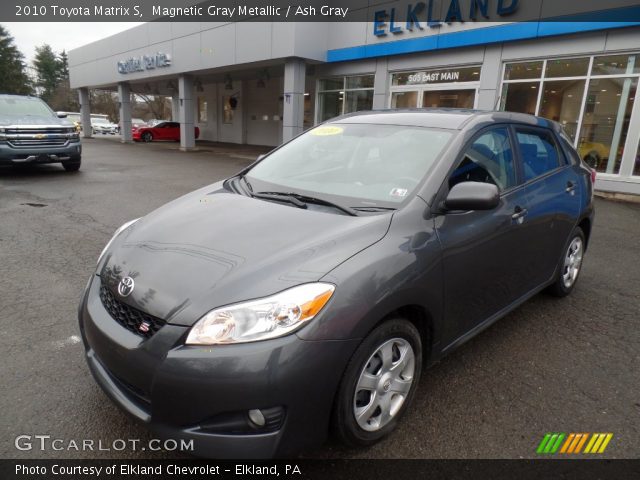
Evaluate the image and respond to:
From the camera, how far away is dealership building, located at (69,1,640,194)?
34.3 ft

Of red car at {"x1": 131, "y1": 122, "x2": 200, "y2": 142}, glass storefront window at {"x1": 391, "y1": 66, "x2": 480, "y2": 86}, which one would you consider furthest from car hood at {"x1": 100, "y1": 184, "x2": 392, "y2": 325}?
red car at {"x1": 131, "y1": 122, "x2": 200, "y2": 142}

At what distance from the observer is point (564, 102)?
11391mm

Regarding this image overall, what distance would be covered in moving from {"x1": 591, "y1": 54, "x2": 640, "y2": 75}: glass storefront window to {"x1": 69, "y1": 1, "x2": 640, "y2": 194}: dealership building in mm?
22

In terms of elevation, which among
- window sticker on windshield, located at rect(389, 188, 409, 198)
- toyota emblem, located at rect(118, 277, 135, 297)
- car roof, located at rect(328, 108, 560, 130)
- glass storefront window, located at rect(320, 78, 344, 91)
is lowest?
toyota emblem, located at rect(118, 277, 135, 297)

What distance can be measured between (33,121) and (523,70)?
42.0ft

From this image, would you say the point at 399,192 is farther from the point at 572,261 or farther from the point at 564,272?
the point at 572,261

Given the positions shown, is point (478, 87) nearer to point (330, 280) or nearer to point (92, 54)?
point (330, 280)

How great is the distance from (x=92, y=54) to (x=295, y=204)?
34.1 m

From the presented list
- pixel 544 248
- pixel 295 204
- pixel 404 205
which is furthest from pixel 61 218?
pixel 544 248

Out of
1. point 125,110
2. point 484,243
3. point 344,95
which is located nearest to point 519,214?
point 484,243

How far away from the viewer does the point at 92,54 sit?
99.2 feet

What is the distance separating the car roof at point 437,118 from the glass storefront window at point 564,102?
9189 millimetres

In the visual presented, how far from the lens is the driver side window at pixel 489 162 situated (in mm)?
2754

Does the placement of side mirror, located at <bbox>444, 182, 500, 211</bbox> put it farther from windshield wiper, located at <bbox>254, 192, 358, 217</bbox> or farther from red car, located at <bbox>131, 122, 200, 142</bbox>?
red car, located at <bbox>131, 122, 200, 142</bbox>
